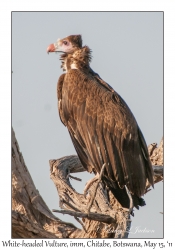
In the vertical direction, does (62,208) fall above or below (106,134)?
below

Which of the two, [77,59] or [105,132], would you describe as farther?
[77,59]

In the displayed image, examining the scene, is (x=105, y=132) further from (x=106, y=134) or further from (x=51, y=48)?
(x=51, y=48)

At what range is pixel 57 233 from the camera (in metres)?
8.84

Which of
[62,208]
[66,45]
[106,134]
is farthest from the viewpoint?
[66,45]

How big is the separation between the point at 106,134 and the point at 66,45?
193 cm

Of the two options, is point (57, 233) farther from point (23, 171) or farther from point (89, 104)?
point (89, 104)

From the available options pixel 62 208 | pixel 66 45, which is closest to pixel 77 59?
pixel 66 45

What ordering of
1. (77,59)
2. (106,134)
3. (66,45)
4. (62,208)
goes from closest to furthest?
(62,208)
(106,134)
(77,59)
(66,45)

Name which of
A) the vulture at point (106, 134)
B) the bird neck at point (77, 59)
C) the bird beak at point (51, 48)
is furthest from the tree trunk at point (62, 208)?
the bird beak at point (51, 48)

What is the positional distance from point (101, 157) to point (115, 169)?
292 millimetres

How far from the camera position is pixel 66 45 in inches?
420

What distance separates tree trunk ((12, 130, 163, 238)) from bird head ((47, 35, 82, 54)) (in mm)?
1959

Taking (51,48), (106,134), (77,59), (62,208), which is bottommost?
(62,208)
